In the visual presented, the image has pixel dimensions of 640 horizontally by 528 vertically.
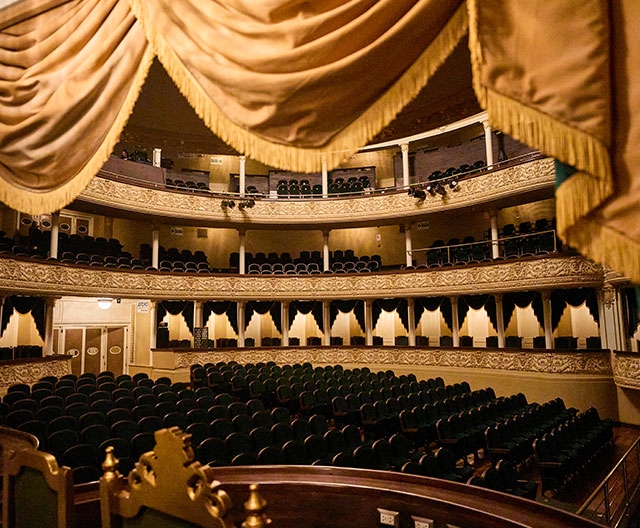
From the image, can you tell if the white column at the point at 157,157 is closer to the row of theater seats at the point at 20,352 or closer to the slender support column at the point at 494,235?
the row of theater seats at the point at 20,352

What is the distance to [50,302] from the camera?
12734 mm

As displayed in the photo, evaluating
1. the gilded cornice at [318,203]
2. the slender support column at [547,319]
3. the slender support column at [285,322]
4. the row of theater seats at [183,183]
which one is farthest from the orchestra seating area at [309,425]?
the row of theater seats at [183,183]

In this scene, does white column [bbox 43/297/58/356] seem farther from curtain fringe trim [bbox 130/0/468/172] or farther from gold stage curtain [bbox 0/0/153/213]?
curtain fringe trim [bbox 130/0/468/172]

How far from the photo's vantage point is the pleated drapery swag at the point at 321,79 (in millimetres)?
1108

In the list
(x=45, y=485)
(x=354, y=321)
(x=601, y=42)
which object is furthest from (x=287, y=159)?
(x=354, y=321)

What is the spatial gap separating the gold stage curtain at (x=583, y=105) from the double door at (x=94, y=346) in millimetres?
15737

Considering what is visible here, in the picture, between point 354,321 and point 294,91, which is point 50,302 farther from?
point 294,91

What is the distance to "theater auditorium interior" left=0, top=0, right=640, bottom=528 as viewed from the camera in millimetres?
1239

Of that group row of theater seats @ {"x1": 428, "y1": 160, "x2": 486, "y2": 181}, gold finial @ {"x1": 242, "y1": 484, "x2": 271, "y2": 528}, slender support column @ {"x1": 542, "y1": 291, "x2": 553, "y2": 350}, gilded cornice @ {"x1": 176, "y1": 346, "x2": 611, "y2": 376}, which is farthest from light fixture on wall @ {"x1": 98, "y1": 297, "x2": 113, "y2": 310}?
gold finial @ {"x1": 242, "y1": 484, "x2": 271, "y2": 528}

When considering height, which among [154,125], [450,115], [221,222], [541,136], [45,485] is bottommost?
[45,485]

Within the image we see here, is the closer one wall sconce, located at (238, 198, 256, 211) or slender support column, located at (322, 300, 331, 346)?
wall sconce, located at (238, 198, 256, 211)

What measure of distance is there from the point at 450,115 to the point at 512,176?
11921mm

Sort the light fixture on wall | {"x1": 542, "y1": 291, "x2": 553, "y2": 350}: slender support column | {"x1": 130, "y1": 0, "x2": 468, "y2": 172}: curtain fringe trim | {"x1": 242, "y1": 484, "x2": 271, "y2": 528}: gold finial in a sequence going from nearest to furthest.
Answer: {"x1": 242, "y1": 484, "x2": 271, "y2": 528}: gold finial → {"x1": 130, "y1": 0, "x2": 468, "y2": 172}: curtain fringe trim → {"x1": 542, "y1": 291, "x2": 553, "y2": 350}: slender support column → the light fixture on wall

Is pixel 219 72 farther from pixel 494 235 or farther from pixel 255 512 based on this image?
pixel 494 235
